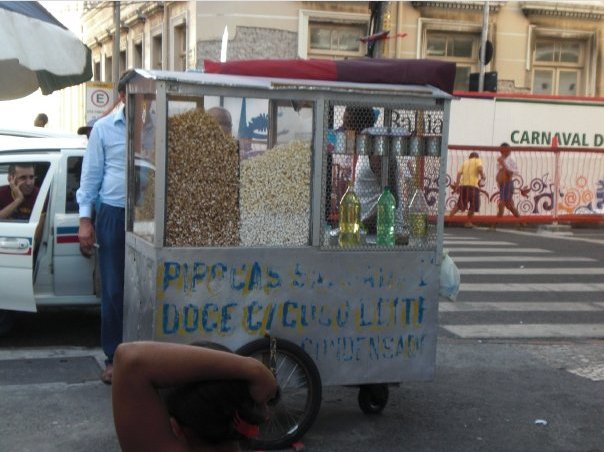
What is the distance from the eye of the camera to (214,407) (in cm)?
208

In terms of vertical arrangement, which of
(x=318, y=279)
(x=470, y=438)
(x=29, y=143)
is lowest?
(x=470, y=438)

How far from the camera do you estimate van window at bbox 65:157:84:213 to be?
290 inches

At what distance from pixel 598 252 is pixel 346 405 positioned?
10360 mm

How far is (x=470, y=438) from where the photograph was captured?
214 inches

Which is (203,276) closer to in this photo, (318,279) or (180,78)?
(318,279)

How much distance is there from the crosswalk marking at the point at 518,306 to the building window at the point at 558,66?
50.6 feet

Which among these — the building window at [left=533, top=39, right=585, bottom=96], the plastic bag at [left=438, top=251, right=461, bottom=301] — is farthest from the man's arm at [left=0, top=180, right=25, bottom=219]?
the building window at [left=533, top=39, right=585, bottom=96]

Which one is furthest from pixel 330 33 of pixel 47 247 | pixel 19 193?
pixel 47 247

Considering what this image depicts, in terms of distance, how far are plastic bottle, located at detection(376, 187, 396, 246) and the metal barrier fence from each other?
14.3 meters

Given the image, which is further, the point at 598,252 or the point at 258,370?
the point at 598,252

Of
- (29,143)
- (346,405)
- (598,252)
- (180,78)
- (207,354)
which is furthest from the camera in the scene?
(598,252)

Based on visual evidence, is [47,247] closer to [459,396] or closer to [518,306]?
[459,396]

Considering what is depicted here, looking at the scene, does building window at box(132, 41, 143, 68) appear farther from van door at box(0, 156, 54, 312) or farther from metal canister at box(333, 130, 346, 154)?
metal canister at box(333, 130, 346, 154)

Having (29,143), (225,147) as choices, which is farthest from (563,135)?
(225,147)
